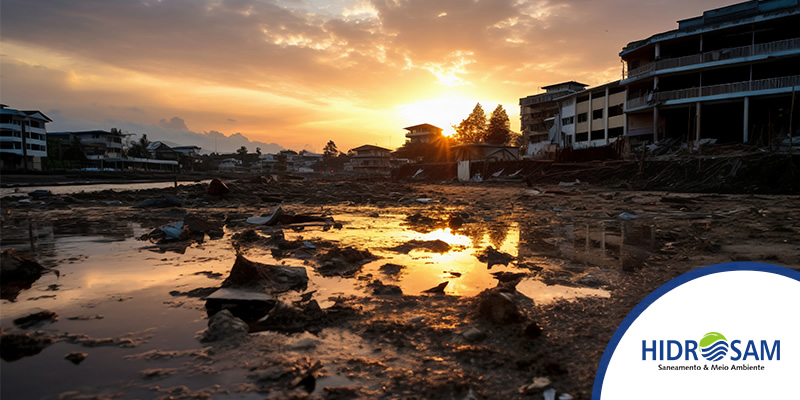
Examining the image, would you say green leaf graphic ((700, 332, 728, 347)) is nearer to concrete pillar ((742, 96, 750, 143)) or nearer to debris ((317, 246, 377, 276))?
debris ((317, 246, 377, 276))

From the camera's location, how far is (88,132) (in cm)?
6244

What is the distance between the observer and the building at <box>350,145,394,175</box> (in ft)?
246

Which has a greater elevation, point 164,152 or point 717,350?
point 164,152

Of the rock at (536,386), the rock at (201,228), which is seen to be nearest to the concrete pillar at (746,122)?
the rock at (201,228)

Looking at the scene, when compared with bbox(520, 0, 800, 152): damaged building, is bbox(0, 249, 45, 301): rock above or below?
below

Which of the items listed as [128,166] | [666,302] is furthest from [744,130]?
[128,166]

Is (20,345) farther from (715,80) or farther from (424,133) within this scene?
(424,133)

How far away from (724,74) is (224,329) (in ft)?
114

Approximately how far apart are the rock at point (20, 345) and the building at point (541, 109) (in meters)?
54.6

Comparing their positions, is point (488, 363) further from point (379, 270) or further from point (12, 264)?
point (12, 264)

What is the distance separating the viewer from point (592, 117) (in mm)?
36812

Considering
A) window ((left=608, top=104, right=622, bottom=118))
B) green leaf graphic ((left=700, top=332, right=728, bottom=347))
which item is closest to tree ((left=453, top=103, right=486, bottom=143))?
window ((left=608, top=104, right=622, bottom=118))

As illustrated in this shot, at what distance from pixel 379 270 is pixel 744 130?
3019cm

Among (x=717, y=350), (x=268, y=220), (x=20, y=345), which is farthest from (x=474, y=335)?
(x=268, y=220)
